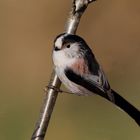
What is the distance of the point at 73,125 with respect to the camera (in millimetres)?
4477

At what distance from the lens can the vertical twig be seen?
230cm

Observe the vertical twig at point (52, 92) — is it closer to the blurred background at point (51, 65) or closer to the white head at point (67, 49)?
the white head at point (67, 49)

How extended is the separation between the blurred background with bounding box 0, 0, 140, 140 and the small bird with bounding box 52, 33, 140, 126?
5.15 ft

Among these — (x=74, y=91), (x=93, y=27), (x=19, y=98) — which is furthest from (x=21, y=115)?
(x=74, y=91)

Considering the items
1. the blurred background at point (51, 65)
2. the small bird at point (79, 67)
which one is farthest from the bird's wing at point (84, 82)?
the blurred background at point (51, 65)

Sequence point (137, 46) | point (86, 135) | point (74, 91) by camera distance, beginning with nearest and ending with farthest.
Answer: point (74, 91) < point (86, 135) < point (137, 46)

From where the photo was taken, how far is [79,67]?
2.56 meters

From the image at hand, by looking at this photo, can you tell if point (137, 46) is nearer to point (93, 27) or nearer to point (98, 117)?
point (93, 27)

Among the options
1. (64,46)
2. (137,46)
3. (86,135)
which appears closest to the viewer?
(64,46)

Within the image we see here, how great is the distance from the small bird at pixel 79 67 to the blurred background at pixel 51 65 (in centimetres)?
157

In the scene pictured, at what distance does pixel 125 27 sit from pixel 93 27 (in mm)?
294

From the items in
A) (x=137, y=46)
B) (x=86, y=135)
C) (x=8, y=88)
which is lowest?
(x=86, y=135)

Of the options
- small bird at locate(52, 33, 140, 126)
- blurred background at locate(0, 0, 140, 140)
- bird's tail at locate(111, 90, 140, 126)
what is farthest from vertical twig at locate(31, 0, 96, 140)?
blurred background at locate(0, 0, 140, 140)

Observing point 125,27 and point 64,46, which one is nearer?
point 64,46
